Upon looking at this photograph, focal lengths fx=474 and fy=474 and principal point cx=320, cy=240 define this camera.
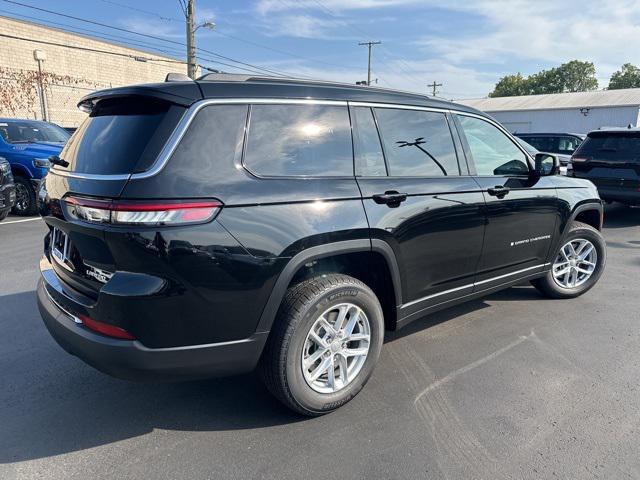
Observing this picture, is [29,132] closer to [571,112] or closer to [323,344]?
[323,344]

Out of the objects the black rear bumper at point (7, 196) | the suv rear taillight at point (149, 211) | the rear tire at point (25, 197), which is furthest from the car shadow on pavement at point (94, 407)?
the rear tire at point (25, 197)

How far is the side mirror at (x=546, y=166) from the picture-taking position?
13.6 feet

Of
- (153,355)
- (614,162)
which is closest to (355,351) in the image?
(153,355)

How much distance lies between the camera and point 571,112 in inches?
1459

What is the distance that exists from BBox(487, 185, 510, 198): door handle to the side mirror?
0.56 meters

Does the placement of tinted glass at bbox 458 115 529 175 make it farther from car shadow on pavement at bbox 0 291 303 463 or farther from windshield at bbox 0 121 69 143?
windshield at bbox 0 121 69 143

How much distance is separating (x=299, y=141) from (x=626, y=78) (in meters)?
97.5

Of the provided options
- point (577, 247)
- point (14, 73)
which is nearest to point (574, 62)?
point (14, 73)

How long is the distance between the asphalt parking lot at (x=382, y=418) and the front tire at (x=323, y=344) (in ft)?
0.56

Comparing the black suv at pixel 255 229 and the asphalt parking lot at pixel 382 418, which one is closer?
the black suv at pixel 255 229

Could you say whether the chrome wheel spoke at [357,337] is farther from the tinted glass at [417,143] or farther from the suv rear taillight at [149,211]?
the suv rear taillight at [149,211]

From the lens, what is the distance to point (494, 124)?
13.1 feet

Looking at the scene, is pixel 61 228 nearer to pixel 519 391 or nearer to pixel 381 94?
pixel 381 94

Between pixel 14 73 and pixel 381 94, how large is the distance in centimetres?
2704
